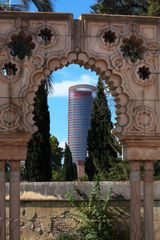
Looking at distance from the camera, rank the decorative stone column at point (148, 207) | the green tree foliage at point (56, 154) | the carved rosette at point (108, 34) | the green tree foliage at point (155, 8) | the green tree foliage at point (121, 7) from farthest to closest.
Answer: the green tree foliage at point (56, 154) → the green tree foliage at point (121, 7) → the green tree foliage at point (155, 8) → the carved rosette at point (108, 34) → the decorative stone column at point (148, 207)

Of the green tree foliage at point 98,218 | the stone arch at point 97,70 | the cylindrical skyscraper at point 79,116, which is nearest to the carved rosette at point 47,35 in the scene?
the stone arch at point 97,70

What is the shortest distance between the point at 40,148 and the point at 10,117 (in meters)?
8.91

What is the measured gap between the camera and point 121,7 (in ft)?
66.5

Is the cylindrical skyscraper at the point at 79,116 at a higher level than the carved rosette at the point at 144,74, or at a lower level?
higher

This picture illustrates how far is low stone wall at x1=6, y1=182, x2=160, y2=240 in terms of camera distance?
399 inches

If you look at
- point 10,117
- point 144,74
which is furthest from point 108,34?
point 10,117

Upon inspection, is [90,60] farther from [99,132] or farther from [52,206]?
[99,132]

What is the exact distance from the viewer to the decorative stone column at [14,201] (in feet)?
28.4

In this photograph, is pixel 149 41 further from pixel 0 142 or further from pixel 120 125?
pixel 0 142

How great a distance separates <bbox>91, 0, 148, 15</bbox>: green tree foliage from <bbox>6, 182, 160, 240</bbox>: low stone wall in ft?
35.5

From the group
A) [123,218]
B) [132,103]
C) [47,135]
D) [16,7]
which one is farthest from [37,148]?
[132,103]

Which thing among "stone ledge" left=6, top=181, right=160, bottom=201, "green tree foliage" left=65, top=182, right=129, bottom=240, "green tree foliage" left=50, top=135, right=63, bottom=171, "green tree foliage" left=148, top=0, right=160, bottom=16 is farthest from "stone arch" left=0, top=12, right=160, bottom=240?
"green tree foliage" left=50, top=135, right=63, bottom=171

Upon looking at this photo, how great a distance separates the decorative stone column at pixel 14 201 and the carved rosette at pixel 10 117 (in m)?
0.60

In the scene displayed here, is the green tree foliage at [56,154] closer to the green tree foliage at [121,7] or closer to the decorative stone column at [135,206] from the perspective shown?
the green tree foliage at [121,7]
